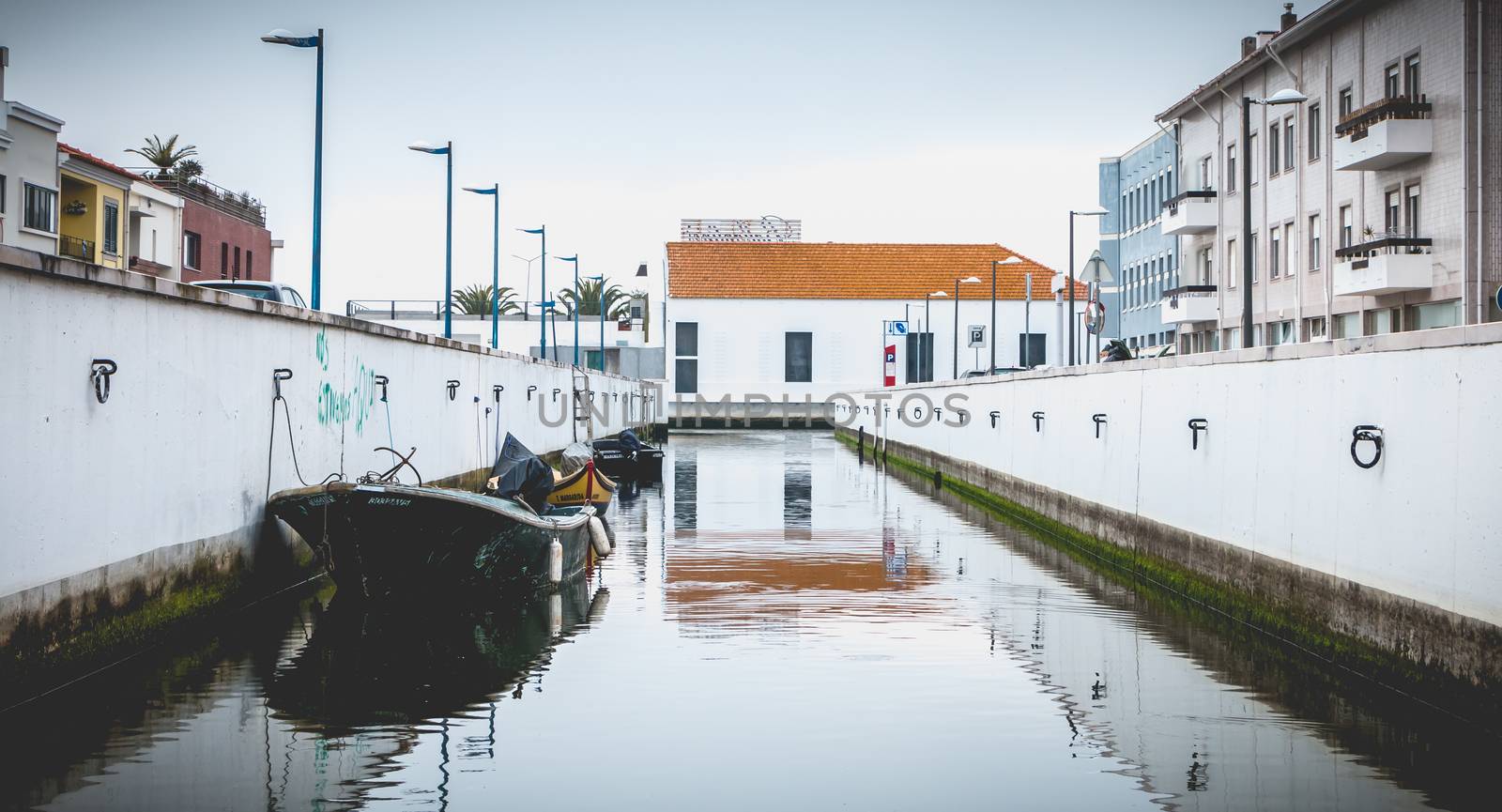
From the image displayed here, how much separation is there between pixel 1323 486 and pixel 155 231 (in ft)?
174

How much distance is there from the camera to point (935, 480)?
34188mm

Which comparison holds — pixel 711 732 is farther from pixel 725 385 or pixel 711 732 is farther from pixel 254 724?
pixel 725 385

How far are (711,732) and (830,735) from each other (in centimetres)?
68

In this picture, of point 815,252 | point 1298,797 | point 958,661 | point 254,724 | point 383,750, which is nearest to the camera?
point 1298,797

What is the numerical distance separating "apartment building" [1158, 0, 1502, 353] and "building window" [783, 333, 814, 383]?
3226 centimetres

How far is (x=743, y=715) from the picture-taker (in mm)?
9305

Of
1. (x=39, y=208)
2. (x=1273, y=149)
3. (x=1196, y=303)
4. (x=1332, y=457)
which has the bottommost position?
(x=1332, y=457)

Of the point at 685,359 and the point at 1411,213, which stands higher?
the point at 1411,213

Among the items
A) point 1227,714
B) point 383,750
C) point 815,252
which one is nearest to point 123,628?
point 383,750

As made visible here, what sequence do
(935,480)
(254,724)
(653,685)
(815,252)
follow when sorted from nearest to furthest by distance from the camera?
1. (254,724)
2. (653,685)
3. (935,480)
4. (815,252)

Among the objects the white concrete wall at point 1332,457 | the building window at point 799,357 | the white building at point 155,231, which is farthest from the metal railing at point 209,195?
the white concrete wall at point 1332,457

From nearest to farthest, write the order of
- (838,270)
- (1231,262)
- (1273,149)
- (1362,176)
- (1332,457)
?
(1332,457) < (1362,176) < (1273,149) < (1231,262) < (838,270)

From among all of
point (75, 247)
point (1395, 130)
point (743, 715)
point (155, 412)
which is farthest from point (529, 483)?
point (75, 247)

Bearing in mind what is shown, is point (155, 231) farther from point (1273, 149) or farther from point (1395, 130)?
point (1395, 130)
